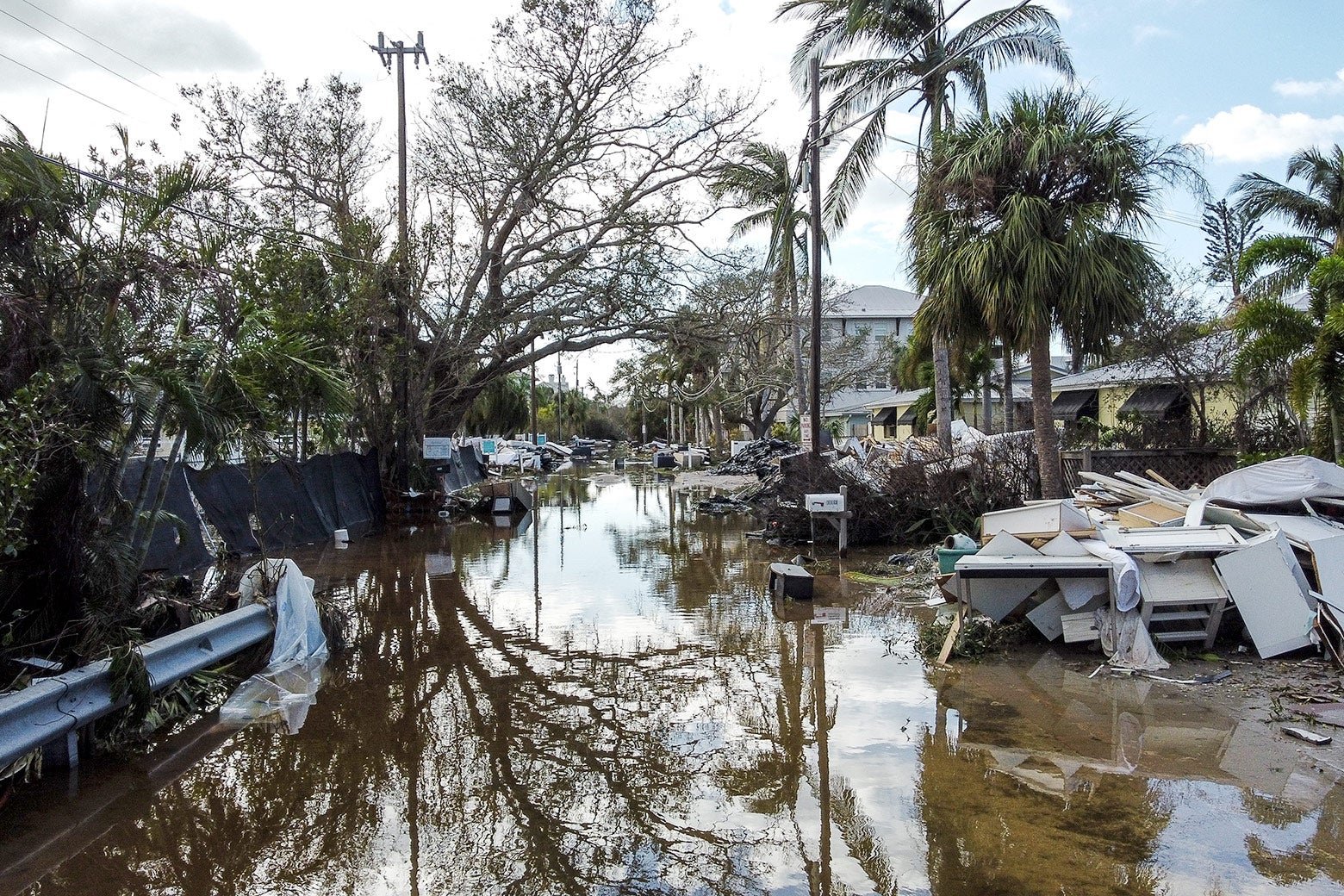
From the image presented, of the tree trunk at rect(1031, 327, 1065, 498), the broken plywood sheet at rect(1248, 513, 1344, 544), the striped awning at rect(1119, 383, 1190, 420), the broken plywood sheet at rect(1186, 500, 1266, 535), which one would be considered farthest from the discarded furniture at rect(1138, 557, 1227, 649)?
the striped awning at rect(1119, 383, 1190, 420)

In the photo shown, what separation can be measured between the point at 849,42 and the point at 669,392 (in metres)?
39.4

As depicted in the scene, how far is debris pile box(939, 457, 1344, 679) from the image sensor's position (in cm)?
785

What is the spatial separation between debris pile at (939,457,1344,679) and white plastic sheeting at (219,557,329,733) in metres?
5.46

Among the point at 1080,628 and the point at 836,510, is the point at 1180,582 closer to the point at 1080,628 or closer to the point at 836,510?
the point at 1080,628

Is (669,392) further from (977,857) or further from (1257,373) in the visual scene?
(977,857)

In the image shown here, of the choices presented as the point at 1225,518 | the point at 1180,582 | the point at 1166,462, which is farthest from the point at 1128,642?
the point at 1166,462

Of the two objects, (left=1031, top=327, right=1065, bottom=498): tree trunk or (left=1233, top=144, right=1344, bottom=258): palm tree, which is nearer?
(left=1031, top=327, right=1065, bottom=498): tree trunk

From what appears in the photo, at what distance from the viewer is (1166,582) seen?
8.05m

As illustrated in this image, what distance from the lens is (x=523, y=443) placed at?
58344 mm

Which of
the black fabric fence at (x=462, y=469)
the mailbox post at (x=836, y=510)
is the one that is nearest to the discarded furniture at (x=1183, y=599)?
the mailbox post at (x=836, y=510)

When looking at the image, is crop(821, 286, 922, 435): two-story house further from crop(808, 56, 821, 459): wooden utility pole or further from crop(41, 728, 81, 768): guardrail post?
crop(41, 728, 81, 768): guardrail post

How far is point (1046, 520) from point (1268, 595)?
6.53 ft

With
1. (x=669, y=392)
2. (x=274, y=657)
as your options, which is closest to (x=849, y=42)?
(x=274, y=657)

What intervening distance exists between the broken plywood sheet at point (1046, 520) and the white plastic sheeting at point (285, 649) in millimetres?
6525
